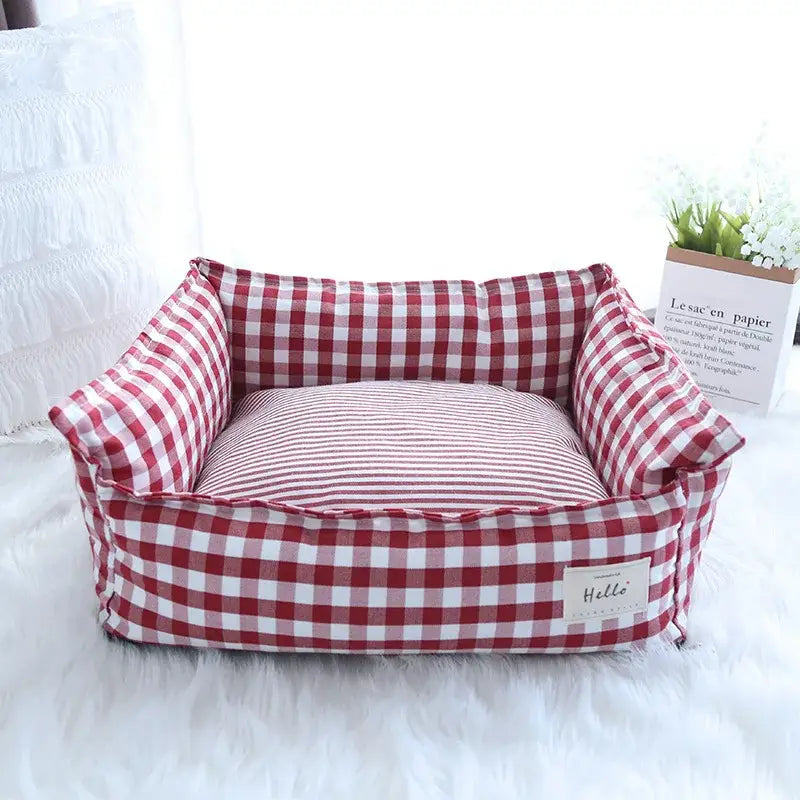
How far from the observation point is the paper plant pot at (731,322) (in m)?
1.60

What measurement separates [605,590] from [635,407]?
0.86ft

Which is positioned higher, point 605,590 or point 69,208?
Result: point 69,208

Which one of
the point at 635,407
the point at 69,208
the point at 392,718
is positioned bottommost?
the point at 392,718

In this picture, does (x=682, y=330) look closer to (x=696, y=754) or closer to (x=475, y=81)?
(x=475, y=81)

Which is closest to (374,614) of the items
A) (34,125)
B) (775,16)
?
(34,125)

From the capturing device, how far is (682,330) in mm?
1688

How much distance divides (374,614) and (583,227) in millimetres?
1237

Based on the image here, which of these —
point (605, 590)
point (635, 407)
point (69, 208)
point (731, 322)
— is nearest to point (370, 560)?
point (605, 590)

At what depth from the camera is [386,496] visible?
1080 mm

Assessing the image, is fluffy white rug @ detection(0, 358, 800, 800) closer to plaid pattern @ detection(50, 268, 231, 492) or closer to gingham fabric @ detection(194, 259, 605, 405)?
plaid pattern @ detection(50, 268, 231, 492)

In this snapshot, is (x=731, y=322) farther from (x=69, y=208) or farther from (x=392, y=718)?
(x=69, y=208)

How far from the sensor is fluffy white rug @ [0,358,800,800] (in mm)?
918

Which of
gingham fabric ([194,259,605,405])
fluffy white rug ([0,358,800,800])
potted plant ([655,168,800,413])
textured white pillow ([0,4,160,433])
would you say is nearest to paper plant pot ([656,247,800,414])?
potted plant ([655,168,800,413])

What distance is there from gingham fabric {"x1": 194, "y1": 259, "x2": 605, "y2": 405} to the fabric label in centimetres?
49
